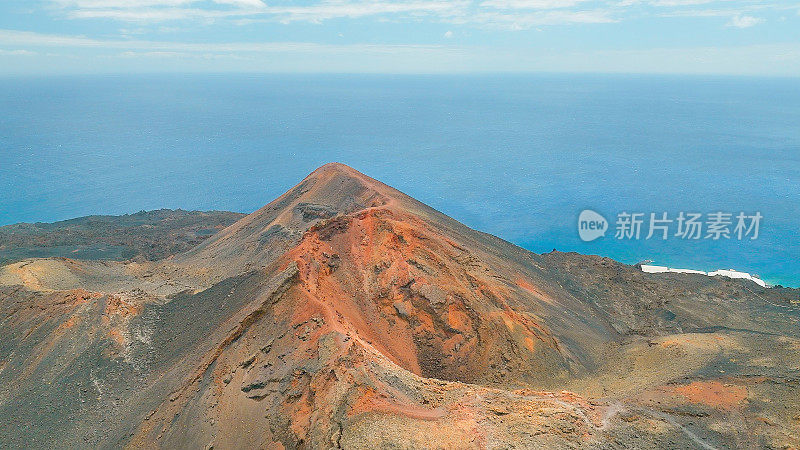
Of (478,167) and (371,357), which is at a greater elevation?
(478,167)

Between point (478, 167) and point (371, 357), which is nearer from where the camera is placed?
point (371, 357)

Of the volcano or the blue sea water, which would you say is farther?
the blue sea water

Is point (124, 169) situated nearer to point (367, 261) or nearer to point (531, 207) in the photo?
point (531, 207)

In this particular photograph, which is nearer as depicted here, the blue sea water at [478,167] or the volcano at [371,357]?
the volcano at [371,357]
